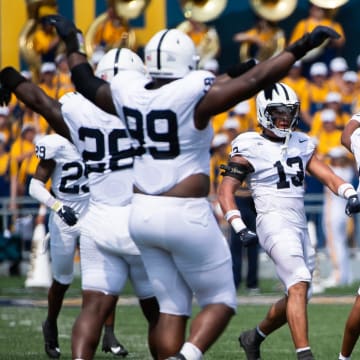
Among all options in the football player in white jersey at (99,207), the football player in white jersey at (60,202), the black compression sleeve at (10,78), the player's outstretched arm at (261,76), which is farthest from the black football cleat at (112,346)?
the player's outstretched arm at (261,76)

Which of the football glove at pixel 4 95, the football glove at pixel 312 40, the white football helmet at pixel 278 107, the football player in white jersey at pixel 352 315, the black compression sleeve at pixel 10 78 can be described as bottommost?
the football player in white jersey at pixel 352 315

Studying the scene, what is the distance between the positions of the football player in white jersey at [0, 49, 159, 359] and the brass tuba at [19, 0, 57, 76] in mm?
10421

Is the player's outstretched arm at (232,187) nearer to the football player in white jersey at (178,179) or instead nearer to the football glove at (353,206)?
the football glove at (353,206)

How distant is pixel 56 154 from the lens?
918 cm

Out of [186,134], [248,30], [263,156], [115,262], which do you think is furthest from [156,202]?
[248,30]

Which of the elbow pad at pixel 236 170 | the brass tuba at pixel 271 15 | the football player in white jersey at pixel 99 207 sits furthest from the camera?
the brass tuba at pixel 271 15

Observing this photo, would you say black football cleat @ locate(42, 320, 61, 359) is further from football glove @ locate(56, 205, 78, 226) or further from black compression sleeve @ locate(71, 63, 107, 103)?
black compression sleeve @ locate(71, 63, 107, 103)

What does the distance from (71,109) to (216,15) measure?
1098 cm

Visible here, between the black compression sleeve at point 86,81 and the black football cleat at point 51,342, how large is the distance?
2.91 m

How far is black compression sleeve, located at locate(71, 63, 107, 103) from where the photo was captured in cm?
654

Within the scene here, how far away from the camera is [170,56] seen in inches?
251

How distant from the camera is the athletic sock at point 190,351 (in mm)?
6250

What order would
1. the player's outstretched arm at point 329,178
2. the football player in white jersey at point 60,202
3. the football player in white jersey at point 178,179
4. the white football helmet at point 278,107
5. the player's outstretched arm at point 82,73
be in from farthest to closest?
the football player in white jersey at point 60,202, the white football helmet at point 278,107, the player's outstretched arm at point 329,178, the player's outstretched arm at point 82,73, the football player in white jersey at point 178,179

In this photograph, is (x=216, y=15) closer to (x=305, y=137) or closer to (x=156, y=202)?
(x=305, y=137)
